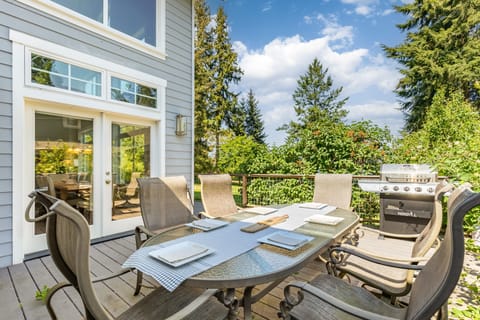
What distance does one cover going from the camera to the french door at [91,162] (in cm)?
336

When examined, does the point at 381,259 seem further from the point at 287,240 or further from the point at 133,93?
the point at 133,93

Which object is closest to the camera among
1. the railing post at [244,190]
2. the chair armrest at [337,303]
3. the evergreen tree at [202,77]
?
the chair armrest at [337,303]

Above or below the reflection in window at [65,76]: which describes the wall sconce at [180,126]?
below

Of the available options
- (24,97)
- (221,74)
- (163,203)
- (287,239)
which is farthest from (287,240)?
(221,74)

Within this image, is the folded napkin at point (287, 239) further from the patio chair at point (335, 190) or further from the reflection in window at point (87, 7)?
the reflection in window at point (87, 7)

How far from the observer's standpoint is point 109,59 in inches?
157

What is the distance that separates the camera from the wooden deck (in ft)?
6.75

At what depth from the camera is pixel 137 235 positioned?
243 cm

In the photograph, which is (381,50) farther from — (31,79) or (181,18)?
(31,79)

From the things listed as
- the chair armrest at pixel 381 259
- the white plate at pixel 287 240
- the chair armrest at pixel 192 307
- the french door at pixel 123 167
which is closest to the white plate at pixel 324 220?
the chair armrest at pixel 381 259

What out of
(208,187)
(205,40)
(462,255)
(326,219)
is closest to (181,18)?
(208,187)

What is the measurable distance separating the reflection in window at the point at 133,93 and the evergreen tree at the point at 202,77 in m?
7.81

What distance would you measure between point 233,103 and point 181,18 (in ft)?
30.3

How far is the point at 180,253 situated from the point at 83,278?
1.78ft
